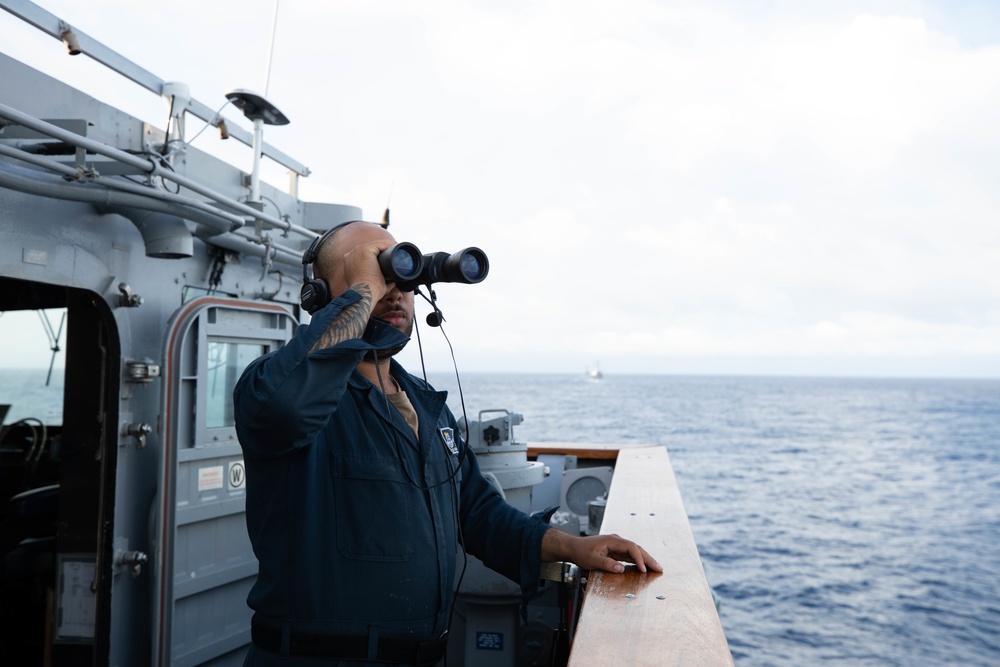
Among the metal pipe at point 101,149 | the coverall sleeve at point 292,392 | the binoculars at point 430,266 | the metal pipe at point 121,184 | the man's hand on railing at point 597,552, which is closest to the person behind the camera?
the coverall sleeve at point 292,392

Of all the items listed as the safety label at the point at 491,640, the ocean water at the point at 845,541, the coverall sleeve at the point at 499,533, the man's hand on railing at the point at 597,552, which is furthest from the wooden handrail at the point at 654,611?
the ocean water at the point at 845,541

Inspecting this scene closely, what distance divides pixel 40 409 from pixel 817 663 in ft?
33.0

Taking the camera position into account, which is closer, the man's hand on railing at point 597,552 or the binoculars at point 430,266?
the binoculars at point 430,266

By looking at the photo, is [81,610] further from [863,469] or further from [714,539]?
[863,469]

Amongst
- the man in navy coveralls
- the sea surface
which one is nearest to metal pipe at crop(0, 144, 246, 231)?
the man in navy coveralls

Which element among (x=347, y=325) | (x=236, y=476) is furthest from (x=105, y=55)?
(x=347, y=325)

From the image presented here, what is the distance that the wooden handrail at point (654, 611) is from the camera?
1.51 metres

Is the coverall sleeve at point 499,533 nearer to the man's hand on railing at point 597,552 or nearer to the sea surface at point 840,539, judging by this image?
the man's hand on railing at point 597,552

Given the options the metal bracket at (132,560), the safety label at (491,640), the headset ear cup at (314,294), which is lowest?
the safety label at (491,640)

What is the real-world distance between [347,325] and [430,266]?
0.96ft

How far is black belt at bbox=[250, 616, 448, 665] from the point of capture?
71.1 inches

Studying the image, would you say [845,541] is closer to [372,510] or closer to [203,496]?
[203,496]

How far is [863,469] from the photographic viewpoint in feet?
98.2

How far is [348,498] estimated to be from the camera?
1.89 m
